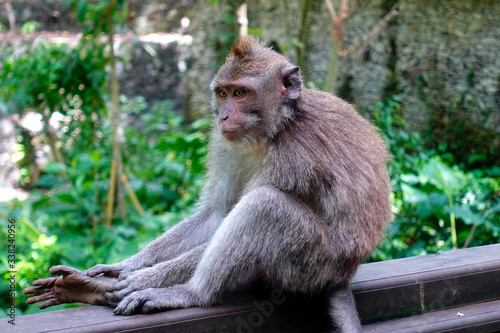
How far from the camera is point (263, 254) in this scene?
2.90 metres

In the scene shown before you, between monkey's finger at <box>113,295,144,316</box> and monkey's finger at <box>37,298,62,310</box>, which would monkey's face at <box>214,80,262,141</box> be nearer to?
monkey's finger at <box>113,295,144,316</box>

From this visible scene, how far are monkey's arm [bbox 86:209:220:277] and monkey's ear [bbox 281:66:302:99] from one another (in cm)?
105

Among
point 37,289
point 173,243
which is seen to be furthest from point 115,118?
point 37,289

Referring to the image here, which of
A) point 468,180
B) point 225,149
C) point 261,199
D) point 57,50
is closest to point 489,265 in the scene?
point 261,199

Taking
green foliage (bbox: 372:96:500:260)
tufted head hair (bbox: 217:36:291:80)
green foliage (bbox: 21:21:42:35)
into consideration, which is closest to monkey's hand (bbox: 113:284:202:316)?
tufted head hair (bbox: 217:36:291:80)

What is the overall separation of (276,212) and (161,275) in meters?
0.83

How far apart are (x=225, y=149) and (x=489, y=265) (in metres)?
1.96

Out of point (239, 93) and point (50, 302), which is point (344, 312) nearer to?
point (239, 93)

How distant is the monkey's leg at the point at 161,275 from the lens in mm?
3086

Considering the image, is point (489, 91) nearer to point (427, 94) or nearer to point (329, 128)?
point (427, 94)

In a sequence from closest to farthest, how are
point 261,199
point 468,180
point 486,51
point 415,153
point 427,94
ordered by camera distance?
point 261,199
point 468,180
point 415,153
point 486,51
point 427,94

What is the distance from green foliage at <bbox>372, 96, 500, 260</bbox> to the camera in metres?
5.29

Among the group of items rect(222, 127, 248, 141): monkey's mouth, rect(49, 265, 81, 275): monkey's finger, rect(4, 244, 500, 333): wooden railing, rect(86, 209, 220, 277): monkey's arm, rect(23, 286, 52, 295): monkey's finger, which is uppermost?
rect(222, 127, 248, 141): monkey's mouth

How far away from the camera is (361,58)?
26.7ft
